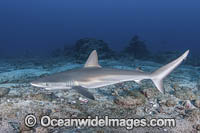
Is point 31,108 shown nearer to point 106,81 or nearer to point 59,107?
point 59,107

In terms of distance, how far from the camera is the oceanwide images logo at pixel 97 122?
5059 millimetres

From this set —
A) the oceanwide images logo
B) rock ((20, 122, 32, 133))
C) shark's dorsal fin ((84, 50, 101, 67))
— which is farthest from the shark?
rock ((20, 122, 32, 133))

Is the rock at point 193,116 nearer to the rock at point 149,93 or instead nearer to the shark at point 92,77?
the shark at point 92,77

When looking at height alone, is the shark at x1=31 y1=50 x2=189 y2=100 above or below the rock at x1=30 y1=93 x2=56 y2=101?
above

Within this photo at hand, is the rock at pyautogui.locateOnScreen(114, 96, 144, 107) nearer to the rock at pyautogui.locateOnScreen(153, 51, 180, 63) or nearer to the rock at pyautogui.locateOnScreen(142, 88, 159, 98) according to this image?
the rock at pyautogui.locateOnScreen(142, 88, 159, 98)

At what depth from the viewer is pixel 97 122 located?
17.5ft

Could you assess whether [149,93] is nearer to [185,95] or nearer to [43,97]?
[185,95]

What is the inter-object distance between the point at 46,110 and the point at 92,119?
147 cm

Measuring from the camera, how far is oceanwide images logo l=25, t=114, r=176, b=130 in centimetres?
506

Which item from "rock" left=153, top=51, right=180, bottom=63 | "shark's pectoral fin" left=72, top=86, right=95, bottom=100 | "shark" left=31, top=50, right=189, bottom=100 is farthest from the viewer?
"rock" left=153, top=51, right=180, bottom=63

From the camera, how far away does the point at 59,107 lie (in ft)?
20.0

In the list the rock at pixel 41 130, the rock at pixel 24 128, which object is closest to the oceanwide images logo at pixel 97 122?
the rock at pixel 24 128

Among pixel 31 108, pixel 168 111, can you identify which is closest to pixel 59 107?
pixel 31 108

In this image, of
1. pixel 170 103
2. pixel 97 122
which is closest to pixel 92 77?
pixel 97 122
